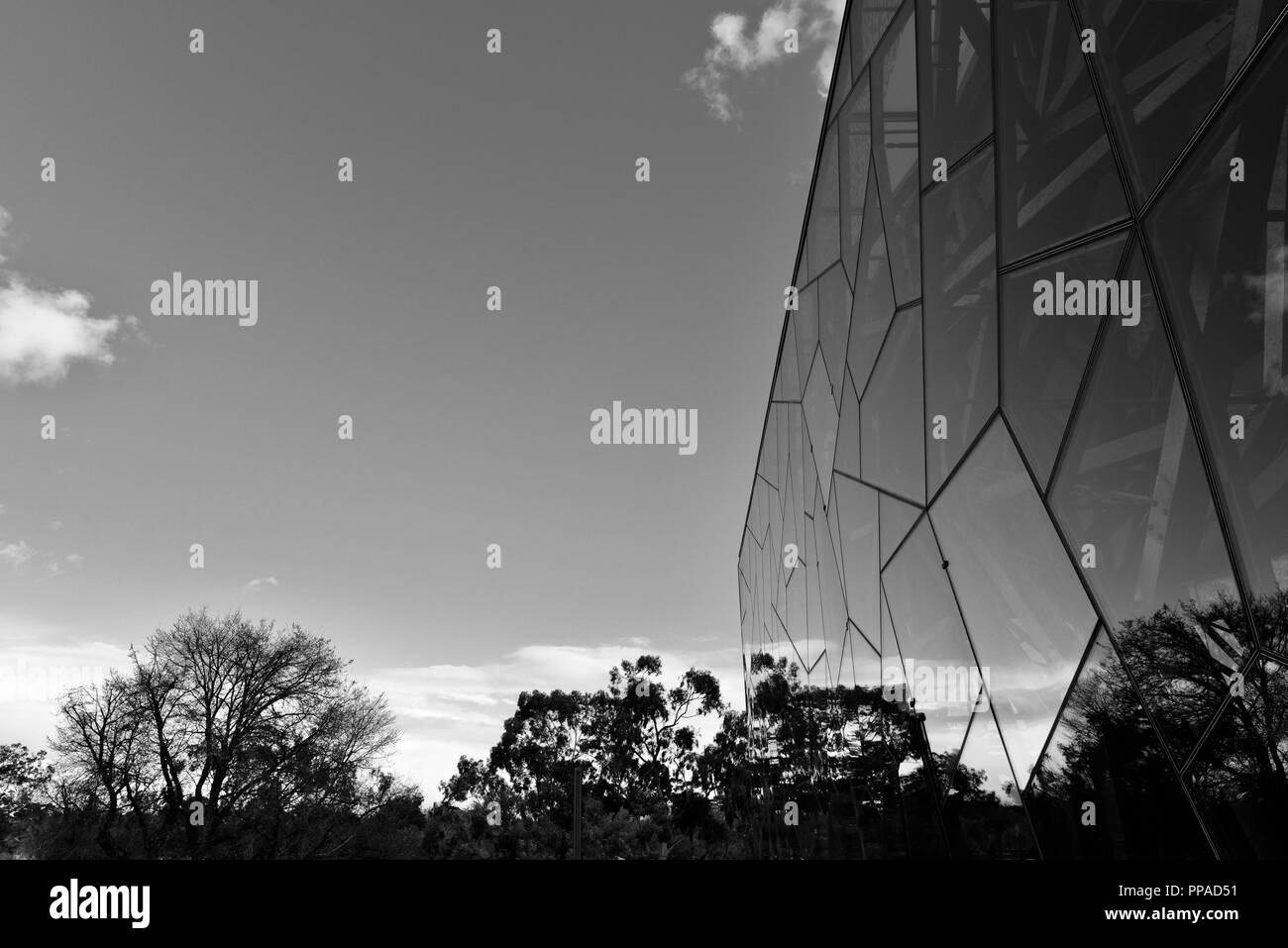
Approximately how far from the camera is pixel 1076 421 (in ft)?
13.8

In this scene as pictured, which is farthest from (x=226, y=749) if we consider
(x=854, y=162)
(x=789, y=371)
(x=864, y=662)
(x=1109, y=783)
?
(x=1109, y=783)

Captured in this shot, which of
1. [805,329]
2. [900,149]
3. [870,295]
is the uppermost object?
[805,329]

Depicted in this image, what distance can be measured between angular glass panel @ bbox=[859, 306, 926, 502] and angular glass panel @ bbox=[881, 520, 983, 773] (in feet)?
2.06

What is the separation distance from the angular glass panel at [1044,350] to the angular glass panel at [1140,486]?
184 mm

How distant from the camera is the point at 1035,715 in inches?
196

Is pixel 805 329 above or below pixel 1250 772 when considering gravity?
above

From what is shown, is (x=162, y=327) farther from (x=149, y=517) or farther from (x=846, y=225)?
(x=846, y=225)

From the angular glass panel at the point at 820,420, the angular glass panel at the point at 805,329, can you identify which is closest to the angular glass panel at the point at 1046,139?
the angular glass panel at the point at 820,420

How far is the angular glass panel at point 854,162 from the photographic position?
9.07 m

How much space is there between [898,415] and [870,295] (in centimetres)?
191

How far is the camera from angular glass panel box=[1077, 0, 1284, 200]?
118 inches

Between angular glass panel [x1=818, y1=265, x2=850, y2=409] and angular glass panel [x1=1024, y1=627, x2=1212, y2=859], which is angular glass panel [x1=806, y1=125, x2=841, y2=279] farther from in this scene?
angular glass panel [x1=1024, y1=627, x2=1212, y2=859]

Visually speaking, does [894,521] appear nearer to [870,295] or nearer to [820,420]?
[870,295]
